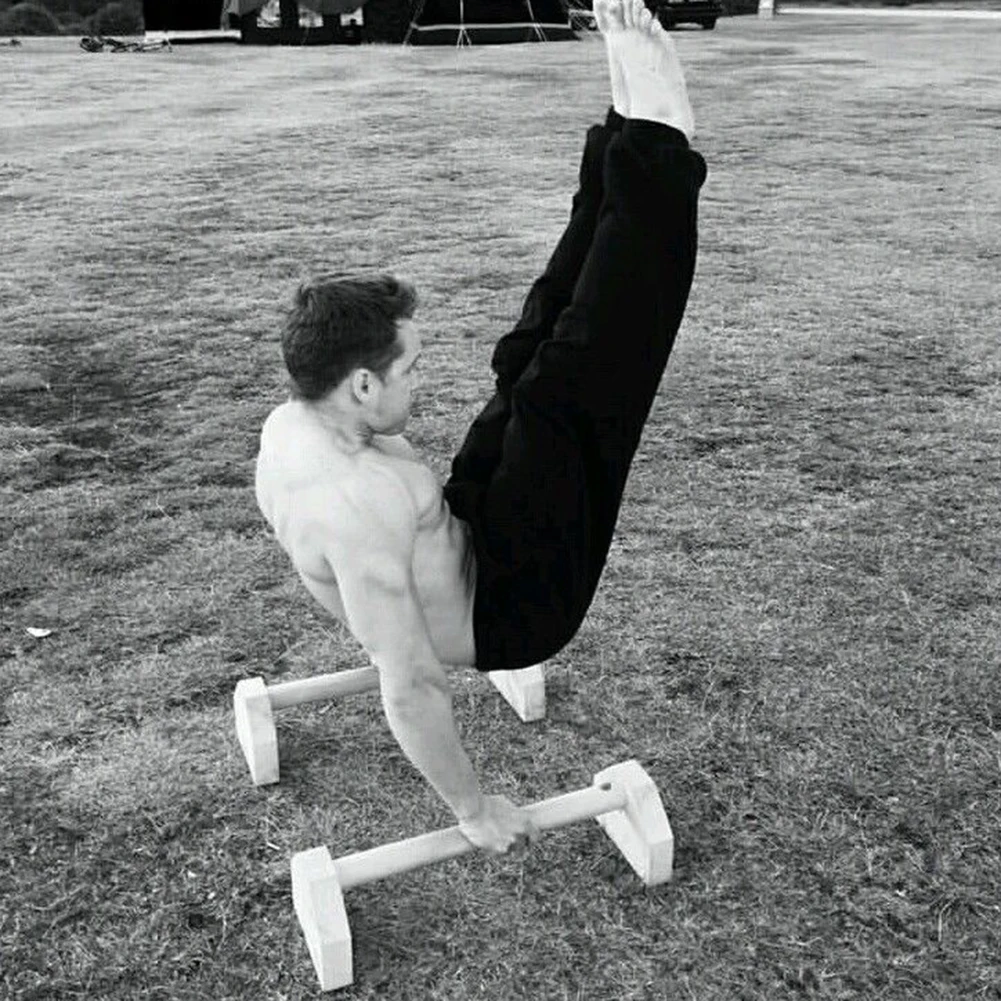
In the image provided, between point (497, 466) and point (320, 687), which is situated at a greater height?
point (497, 466)

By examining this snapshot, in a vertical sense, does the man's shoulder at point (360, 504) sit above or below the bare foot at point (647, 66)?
below

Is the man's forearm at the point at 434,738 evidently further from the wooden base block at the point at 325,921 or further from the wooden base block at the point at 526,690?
the wooden base block at the point at 526,690

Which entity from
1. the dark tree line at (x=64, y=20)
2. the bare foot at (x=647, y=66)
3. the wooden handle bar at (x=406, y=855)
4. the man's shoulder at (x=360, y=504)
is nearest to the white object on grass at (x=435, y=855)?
the wooden handle bar at (x=406, y=855)

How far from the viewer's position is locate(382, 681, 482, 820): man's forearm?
212 cm

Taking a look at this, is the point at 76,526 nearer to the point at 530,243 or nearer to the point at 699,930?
the point at 699,930

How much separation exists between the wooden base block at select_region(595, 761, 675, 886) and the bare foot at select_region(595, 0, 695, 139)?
1181mm

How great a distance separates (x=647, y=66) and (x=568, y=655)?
1505mm

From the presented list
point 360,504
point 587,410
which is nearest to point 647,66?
point 587,410

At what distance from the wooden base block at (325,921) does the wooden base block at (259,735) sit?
1.56 feet

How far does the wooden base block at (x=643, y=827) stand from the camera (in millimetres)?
2387

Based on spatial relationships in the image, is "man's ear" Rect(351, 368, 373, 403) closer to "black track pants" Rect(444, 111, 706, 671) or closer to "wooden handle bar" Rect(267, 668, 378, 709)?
"black track pants" Rect(444, 111, 706, 671)

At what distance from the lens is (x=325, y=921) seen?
7.18 feet

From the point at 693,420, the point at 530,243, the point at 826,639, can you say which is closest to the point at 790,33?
the point at 530,243

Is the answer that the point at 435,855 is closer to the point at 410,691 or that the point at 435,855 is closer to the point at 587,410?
the point at 410,691
